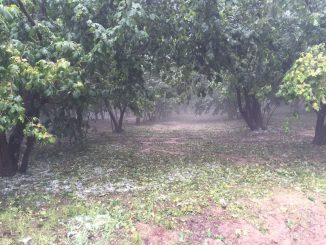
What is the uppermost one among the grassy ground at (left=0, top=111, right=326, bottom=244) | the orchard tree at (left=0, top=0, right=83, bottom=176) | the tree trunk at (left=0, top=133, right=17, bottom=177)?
the orchard tree at (left=0, top=0, right=83, bottom=176)

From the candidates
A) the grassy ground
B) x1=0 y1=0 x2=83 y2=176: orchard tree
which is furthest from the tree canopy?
the grassy ground

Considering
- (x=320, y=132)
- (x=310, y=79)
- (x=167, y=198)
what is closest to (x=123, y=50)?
(x=167, y=198)

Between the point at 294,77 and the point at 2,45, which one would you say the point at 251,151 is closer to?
the point at 294,77

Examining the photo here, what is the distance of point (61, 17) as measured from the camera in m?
10.9

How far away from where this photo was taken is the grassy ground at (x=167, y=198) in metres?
7.21

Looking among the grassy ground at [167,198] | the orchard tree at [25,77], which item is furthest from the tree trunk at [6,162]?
the grassy ground at [167,198]

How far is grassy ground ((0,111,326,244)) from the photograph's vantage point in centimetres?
721

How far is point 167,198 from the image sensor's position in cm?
870

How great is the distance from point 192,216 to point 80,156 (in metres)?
6.41

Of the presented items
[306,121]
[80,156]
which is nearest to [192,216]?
[80,156]

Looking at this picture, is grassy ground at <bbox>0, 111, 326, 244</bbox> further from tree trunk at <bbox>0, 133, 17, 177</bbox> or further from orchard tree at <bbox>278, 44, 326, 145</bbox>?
orchard tree at <bbox>278, 44, 326, 145</bbox>

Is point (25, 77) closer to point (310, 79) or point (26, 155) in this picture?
point (26, 155)

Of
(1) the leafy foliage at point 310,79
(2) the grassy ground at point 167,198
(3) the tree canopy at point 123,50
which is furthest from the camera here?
(1) the leafy foliage at point 310,79

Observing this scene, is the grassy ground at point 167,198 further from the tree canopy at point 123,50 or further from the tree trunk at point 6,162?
the tree canopy at point 123,50
